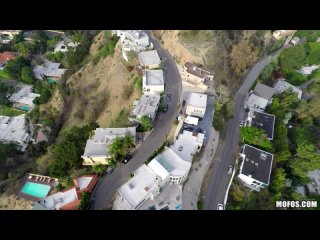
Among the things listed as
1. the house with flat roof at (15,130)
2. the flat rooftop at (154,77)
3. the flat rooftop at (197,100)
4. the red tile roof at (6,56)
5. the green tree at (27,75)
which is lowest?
the house with flat roof at (15,130)

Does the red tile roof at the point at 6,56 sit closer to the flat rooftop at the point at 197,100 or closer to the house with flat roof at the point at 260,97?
the flat rooftop at the point at 197,100

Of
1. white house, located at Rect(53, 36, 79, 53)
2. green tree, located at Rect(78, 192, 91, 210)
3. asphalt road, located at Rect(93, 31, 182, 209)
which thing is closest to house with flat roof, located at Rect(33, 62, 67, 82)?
white house, located at Rect(53, 36, 79, 53)

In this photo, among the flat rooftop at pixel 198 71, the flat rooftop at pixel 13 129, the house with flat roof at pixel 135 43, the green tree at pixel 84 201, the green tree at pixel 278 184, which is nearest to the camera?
the green tree at pixel 84 201

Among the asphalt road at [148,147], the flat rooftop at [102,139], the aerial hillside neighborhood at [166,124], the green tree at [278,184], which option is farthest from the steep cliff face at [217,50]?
the flat rooftop at [102,139]

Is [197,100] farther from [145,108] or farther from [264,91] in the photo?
[264,91]

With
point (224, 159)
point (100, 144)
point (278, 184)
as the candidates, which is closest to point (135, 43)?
point (100, 144)

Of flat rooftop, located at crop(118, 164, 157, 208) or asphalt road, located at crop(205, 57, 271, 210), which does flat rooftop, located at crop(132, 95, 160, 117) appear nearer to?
flat rooftop, located at crop(118, 164, 157, 208)

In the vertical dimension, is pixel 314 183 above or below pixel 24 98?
above

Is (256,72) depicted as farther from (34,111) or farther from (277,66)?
(34,111)
